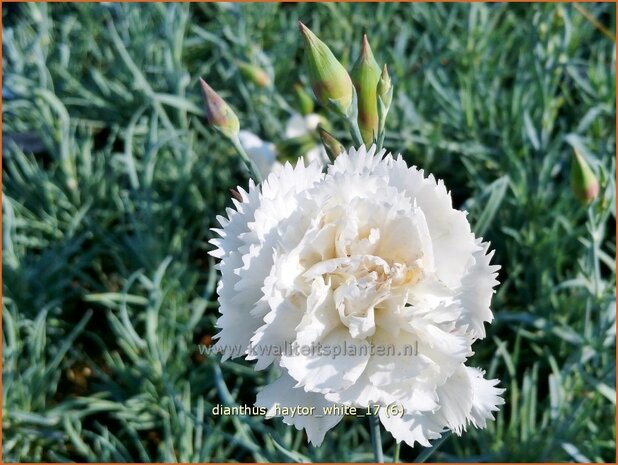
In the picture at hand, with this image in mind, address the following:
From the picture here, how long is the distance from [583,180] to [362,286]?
46 cm

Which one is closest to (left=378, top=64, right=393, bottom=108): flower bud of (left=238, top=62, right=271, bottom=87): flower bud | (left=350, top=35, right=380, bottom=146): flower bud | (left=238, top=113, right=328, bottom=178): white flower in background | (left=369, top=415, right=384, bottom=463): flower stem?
(left=350, top=35, right=380, bottom=146): flower bud

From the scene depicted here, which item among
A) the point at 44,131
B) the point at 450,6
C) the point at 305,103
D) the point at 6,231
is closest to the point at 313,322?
the point at 305,103

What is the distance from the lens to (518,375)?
1.20 m

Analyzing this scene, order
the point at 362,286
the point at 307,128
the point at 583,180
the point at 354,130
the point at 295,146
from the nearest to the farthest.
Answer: the point at 362,286, the point at 354,130, the point at 583,180, the point at 295,146, the point at 307,128

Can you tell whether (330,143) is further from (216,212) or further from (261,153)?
(216,212)

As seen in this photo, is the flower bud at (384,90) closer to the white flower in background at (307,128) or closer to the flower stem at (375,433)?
the flower stem at (375,433)

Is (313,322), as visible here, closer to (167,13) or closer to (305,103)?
(305,103)

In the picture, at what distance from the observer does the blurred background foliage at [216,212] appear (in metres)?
1.07

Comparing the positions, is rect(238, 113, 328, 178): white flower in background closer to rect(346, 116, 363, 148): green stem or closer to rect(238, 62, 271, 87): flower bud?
rect(238, 62, 271, 87): flower bud

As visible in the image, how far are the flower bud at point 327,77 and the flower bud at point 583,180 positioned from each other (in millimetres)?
368

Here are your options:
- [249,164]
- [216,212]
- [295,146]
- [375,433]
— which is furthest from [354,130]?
[216,212]

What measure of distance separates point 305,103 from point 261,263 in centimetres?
69

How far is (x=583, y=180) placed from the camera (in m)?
0.85

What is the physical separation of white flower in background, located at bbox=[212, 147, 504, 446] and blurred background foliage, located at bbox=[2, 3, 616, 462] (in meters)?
0.42
